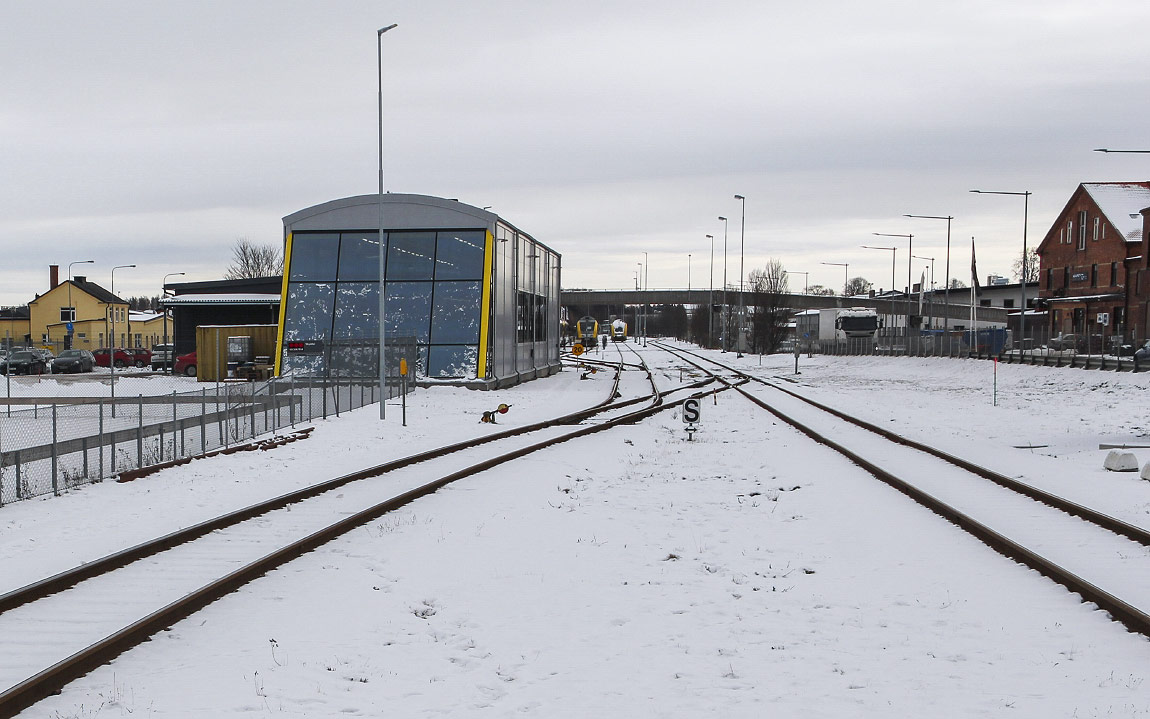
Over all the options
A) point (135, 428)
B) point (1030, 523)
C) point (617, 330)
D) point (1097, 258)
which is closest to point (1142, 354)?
point (1030, 523)

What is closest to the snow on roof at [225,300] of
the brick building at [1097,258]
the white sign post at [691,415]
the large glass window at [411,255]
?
the large glass window at [411,255]

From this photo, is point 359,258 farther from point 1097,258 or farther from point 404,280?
point 1097,258

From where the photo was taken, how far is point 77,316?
110125 millimetres

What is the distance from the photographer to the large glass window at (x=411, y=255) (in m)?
38.7

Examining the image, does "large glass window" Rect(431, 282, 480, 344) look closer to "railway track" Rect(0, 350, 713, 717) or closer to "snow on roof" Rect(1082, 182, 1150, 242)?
"railway track" Rect(0, 350, 713, 717)

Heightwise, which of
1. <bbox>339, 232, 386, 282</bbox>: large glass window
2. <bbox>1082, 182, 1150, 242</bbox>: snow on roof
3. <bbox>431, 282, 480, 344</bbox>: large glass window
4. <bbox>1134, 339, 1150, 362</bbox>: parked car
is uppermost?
<bbox>1082, 182, 1150, 242</bbox>: snow on roof

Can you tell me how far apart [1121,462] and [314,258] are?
29.9m

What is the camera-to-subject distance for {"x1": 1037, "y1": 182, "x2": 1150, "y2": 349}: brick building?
7088 centimetres

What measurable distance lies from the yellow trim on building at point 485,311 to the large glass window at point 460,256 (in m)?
0.28

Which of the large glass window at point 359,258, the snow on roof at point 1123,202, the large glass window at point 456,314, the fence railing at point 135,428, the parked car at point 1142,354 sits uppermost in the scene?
the snow on roof at point 1123,202

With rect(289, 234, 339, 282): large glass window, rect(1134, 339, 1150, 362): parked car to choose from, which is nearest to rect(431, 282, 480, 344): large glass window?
rect(289, 234, 339, 282): large glass window

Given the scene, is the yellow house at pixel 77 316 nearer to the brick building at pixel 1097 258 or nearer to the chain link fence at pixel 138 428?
the chain link fence at pixel 138 428

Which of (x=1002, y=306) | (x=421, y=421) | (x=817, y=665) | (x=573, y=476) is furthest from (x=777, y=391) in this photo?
(x=1002, y=306)

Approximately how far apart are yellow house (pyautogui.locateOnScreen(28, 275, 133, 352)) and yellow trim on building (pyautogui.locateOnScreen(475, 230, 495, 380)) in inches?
3131
